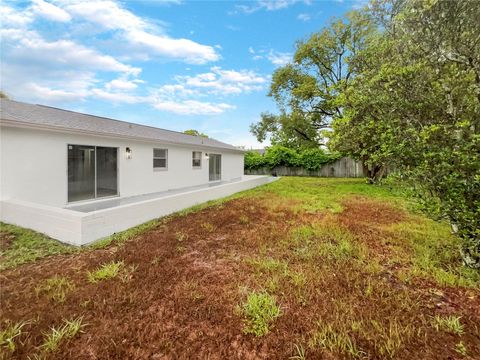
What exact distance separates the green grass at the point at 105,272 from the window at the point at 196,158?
8705 millimetres

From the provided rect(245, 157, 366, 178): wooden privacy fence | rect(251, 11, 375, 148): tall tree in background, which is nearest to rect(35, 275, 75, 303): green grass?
rect(251, 11, 375, 148): tall tree in background

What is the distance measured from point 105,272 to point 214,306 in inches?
70.5

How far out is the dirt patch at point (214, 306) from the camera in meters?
2.02

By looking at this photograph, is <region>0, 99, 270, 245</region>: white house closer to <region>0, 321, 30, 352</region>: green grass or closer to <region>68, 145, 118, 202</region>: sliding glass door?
<region>68, 145, 118, 202</region>: sliding glass door

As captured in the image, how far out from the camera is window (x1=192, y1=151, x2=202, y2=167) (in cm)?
1191

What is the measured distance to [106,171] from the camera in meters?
7.50

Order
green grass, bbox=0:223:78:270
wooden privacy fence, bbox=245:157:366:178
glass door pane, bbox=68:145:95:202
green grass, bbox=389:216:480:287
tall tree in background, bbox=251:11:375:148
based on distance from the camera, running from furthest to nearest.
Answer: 1. wooden privacy fence, bbox=245:157:366:178
2. tall tree in background, bbox=251:11:375:148
3. glass door pane, bbox=68:145:95:202
4. green grass, bbox=0:223:78:270
5. green grass, bbox=389:216:480:287

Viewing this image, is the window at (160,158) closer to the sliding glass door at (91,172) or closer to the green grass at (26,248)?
the sliding glass door at (91,172)

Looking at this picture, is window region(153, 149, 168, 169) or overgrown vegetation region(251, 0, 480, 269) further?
window region(153, 149, 168, 169)

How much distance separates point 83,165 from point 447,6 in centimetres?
879

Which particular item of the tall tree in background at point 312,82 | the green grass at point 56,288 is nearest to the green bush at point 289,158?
Result: the tall tree in background at point 312,82

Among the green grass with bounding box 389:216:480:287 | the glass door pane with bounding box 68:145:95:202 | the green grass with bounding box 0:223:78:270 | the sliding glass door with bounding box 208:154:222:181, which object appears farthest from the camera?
the sliding glass door with bounding box 208:154:222:181

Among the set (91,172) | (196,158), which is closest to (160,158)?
(196,158)

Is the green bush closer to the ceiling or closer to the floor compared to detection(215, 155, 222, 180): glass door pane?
closer to the ceiling
